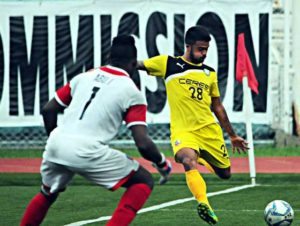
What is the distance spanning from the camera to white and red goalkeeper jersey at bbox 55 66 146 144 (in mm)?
8570

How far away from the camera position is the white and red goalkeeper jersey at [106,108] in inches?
337

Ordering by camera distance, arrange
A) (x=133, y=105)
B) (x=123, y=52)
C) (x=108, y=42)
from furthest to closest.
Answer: (x=108, y=42), (x=123, y=52), (x=133, y=105)

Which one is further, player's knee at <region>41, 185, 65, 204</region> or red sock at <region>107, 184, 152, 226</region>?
player's knee at <region>41, 185, 65, 204</region>

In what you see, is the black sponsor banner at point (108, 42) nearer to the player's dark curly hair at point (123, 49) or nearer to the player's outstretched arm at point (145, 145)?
the player's dark curly hair at point (123, 49)

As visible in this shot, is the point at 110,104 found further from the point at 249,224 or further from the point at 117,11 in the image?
the point at 117,11

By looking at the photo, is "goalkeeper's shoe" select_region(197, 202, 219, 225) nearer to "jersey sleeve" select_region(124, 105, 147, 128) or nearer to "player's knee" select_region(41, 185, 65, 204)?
"player's knee" select_region(41, 185, 65, 204)

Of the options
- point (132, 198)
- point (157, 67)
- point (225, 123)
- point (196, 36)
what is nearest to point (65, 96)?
point (132, 198)

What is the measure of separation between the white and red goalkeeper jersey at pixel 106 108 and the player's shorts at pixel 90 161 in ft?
0.28

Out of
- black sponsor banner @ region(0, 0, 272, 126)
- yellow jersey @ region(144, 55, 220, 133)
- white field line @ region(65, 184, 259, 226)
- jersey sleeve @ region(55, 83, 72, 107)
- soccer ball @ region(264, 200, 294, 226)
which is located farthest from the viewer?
black sponsor banner @ region(0, 0, 272, 126)

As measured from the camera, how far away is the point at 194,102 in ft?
40.1

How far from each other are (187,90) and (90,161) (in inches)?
→ 148

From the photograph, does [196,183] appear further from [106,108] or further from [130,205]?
[106,108]

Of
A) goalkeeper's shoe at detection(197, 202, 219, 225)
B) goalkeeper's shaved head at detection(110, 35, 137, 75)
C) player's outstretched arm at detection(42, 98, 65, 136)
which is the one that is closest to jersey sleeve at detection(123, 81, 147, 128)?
goalkeeper's shaved head at detection(110, 35, 137, 75)

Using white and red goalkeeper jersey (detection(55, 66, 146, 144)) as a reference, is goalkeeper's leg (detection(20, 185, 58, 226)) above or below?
below
